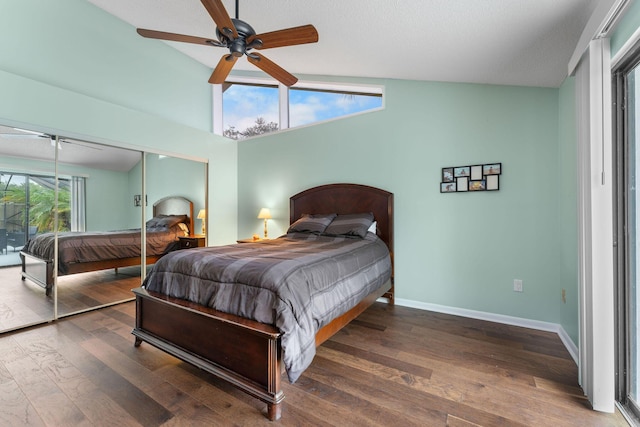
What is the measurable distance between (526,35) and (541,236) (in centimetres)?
172

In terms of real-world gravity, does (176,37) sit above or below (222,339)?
above

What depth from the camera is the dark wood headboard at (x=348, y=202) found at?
3.28 m

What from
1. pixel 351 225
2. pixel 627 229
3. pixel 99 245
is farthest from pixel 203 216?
pixel 627 229

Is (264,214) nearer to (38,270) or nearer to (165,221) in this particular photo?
(165,221)

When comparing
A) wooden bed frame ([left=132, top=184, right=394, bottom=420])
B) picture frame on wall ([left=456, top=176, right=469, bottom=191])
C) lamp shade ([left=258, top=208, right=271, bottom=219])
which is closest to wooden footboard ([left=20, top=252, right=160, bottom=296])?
wooden bed frame ([left=132, top=184, right=394, bottom=420])

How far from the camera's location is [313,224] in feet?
11.1

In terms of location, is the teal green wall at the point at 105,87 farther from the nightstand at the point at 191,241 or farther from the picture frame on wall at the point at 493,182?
the picture frame on wall at the point at 493,182

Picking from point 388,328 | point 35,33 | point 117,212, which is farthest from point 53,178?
point 388,328

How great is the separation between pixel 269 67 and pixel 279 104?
2264 millimetres

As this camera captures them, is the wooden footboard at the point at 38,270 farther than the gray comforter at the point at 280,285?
Yes

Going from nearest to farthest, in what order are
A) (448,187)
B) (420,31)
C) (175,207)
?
(420,31) → (448,187) → (175,207)

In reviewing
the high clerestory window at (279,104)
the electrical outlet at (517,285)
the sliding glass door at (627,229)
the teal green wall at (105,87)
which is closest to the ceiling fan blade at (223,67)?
the teal green wall at (105,87)

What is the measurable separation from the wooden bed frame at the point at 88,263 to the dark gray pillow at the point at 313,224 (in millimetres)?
1706

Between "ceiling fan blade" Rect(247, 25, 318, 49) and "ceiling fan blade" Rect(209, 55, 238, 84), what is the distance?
0.90 feet
